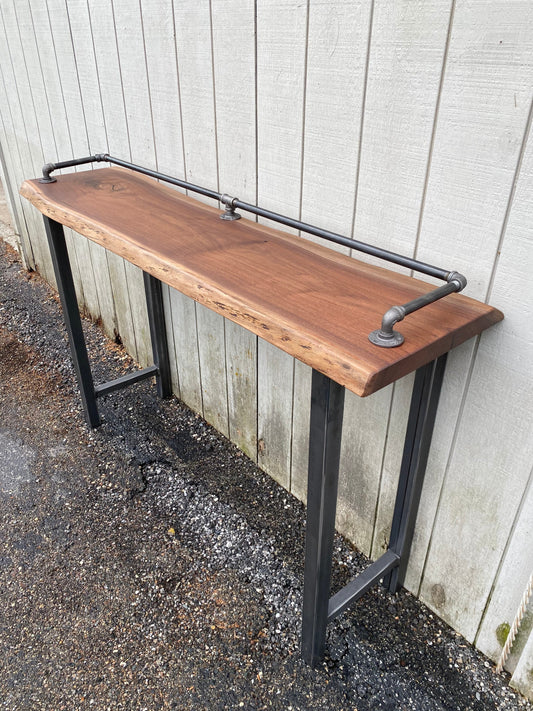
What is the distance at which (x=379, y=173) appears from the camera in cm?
130

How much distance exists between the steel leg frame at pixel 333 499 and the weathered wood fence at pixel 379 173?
5cm

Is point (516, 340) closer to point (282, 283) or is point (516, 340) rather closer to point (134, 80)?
point (282, 283)

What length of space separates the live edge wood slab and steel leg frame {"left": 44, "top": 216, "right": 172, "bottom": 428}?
0.26 m

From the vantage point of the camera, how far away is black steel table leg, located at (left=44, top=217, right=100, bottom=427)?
206 cm

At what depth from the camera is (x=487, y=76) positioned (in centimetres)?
104

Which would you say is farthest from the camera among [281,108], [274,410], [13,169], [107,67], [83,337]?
[13,169]

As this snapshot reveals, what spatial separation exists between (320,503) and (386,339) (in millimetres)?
469

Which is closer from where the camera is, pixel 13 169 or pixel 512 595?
pixel 512 595

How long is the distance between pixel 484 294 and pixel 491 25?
0.51 meters

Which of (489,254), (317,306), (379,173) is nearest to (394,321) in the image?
(317,306)

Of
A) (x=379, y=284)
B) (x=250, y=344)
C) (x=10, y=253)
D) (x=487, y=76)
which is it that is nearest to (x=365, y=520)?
(x=250, y=344)

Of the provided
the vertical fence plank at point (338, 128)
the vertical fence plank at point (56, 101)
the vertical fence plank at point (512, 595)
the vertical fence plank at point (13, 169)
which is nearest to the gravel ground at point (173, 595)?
the vertical fence plank at point (512, 595)

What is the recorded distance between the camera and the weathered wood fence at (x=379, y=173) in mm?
1092

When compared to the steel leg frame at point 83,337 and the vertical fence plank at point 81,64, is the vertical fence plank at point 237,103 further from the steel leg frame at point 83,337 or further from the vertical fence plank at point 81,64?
the vertical fence plank at point 81,64
